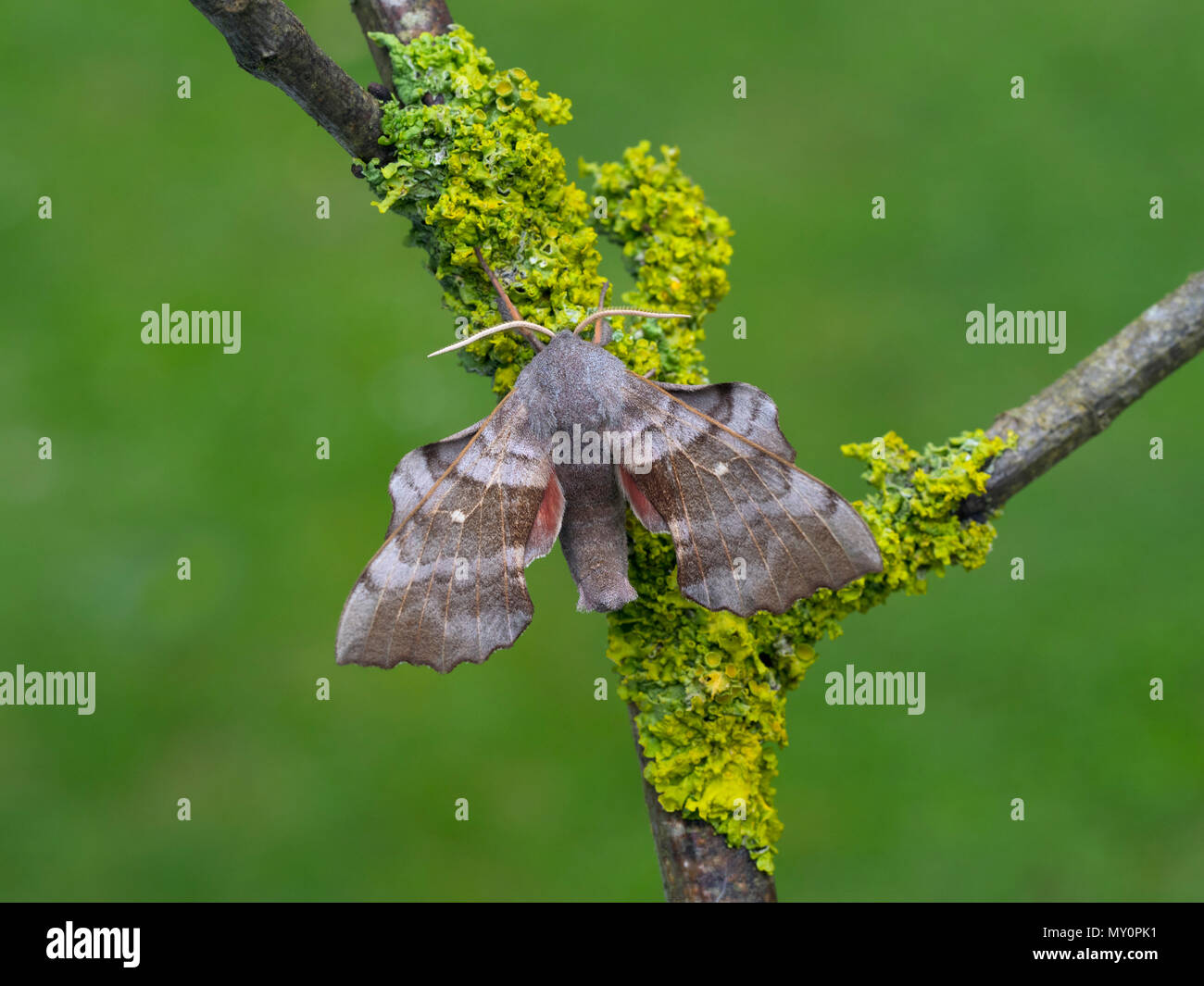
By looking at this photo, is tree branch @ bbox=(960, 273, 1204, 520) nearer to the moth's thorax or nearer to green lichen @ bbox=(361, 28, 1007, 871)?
green lichen @ bbox=(361, 28, 1007, 871)

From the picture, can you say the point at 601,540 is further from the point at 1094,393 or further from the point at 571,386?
the point at 1094,393

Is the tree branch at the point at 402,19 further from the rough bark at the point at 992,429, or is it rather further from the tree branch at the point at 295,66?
the tree branch at the point at 295,66

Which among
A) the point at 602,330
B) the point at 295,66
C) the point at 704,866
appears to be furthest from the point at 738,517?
the point at 295,66

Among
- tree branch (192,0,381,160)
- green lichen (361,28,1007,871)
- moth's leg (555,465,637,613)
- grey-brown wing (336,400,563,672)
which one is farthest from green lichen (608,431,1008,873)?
tree branch (192,0,381,160)
